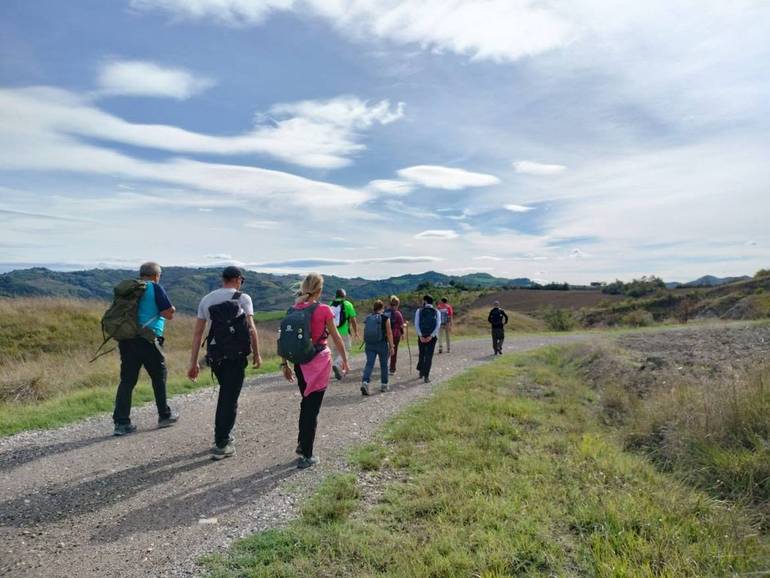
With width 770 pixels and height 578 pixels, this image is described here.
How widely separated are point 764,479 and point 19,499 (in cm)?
748

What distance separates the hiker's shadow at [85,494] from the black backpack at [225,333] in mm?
1306

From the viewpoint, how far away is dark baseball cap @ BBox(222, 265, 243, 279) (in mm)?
6258

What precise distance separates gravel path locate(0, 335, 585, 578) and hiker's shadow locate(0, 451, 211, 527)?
1cm

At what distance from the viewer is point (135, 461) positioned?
587 centimetres

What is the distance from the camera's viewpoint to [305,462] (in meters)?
5.75

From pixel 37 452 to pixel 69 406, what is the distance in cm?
263

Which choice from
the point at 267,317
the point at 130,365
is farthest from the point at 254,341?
the point at 267,317

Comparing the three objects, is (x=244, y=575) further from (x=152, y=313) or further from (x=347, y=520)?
(x=152, y=313)

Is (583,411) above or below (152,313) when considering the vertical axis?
below

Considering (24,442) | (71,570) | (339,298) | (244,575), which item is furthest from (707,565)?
(339,298)

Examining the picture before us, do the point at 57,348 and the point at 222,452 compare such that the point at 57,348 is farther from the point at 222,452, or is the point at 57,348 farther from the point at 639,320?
the point at 639,320

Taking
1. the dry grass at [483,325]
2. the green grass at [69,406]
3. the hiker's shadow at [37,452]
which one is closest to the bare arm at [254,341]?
the hiker's shadow at [37,452]

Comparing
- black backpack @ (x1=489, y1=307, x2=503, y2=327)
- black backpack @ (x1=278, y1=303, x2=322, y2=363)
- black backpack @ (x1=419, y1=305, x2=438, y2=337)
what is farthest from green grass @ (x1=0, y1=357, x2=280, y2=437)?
black backpack @ (x1=489, y1=307, x2=503, y2=327)

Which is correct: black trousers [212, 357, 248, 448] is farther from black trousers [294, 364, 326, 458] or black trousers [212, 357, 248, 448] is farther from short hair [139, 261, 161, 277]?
short hair [139, 261, 161, 277]
